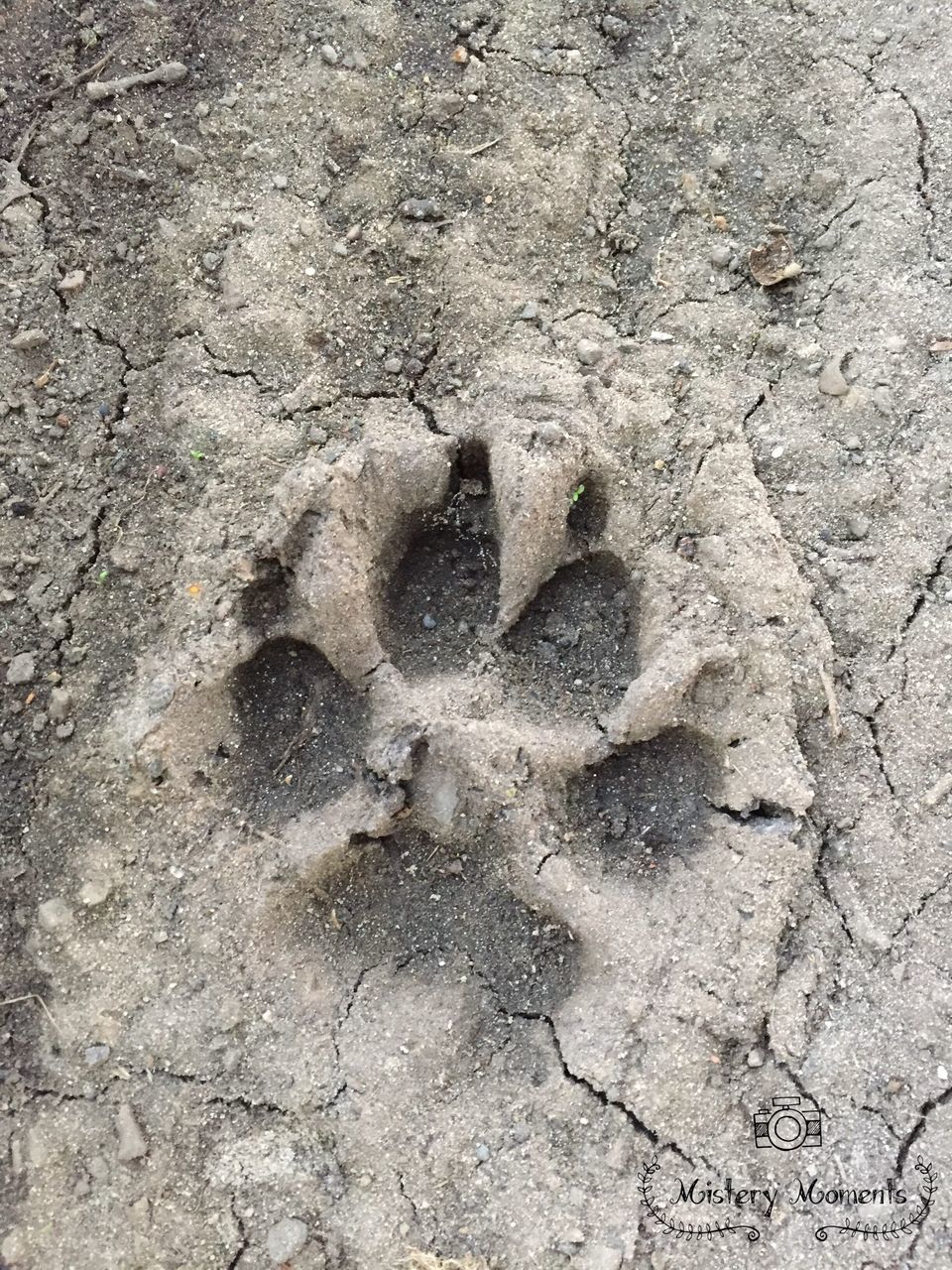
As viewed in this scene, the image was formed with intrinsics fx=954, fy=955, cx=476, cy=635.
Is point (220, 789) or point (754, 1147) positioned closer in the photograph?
point (754, 1147)

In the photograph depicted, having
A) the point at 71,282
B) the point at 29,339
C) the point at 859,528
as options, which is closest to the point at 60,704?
the point at 29,339

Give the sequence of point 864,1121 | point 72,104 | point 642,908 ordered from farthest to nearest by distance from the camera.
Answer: point 72,104 < point 642,908 < point 864,1121

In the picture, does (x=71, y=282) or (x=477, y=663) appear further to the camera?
(x=71, y=282)

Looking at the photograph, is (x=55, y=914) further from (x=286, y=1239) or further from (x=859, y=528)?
(x=859, y=528)

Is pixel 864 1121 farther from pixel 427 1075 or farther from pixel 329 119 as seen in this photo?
pixel 329 119

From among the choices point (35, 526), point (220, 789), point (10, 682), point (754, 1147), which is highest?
point (35, 526)

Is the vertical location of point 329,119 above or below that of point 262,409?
above

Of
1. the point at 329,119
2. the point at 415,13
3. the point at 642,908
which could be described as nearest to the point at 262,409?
the point at 329,119

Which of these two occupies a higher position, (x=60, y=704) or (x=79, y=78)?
(x=79, y=78)
